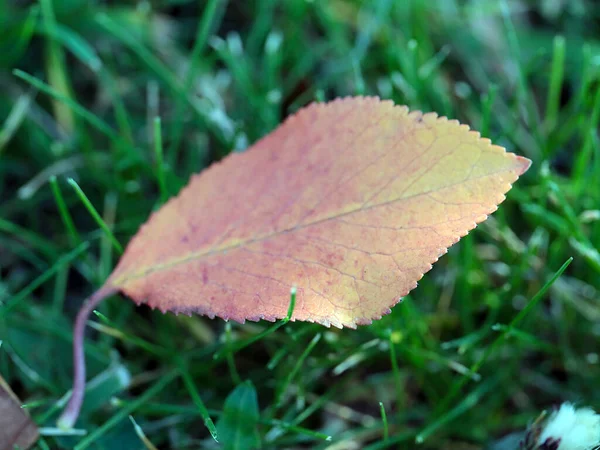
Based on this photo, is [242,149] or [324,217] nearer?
[324,217]

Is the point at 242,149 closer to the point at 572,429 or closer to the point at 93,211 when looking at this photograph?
the point at 93,211

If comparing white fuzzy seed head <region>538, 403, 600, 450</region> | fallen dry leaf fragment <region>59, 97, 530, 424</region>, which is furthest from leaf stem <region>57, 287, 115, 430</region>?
white fuzzy seed head <region>538, 403, 600, 450</region>

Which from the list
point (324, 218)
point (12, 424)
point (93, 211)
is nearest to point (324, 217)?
point (324, 218)

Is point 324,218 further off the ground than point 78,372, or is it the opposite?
point 324,218

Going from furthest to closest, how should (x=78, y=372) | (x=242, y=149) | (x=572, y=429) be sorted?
(x=242, y=149)
(x=78, y=372)
(x=572, y=429)

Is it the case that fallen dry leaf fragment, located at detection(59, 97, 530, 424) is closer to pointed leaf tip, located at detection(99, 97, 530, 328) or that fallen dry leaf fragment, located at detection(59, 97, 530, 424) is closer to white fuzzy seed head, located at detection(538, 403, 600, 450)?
pointed leaf tip, located at detection(99, 97, 530, 328)

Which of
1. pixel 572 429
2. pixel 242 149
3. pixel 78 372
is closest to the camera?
pixel 572 429
